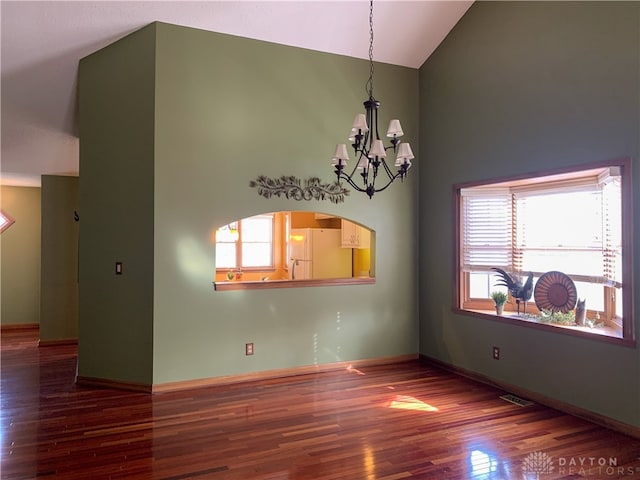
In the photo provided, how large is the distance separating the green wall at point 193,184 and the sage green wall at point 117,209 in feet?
0.04

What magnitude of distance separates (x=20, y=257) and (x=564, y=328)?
849 centimetres

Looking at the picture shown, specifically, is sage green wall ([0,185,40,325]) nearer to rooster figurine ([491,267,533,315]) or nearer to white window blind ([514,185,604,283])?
rooster figurine ([491,267,533,315])

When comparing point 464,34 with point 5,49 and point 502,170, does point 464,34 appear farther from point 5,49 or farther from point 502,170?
point 5,49

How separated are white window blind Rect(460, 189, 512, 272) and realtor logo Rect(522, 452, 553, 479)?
223cm

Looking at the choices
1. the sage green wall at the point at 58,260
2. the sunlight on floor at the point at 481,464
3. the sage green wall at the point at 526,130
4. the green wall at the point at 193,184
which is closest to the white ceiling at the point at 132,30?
the green wall at the point at 193,184

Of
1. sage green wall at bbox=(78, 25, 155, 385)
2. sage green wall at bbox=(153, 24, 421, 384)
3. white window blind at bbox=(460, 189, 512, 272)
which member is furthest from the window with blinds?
sage green wall at bbox=(78, 25, 155, 385)

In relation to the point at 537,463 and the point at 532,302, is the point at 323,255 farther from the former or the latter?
the point at 537,463

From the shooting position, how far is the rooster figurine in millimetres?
4617

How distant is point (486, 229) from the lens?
508 cm

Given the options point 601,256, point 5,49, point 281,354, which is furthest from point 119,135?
point 601,256

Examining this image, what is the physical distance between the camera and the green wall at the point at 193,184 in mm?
4441

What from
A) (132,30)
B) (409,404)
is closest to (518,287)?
(409,404)

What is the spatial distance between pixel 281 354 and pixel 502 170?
2896 millimetres

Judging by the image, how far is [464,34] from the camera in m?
5.07
